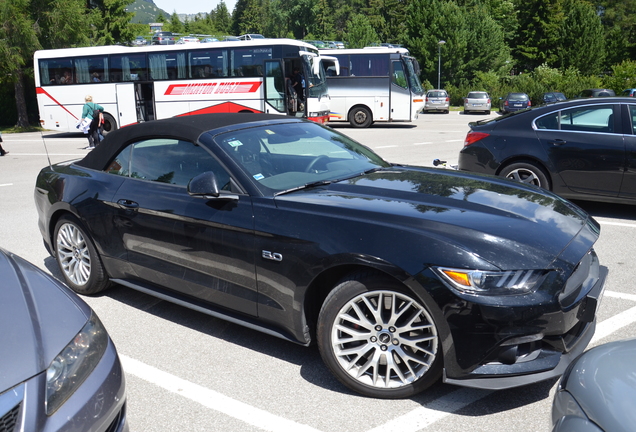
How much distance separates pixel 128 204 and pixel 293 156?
1.28 m

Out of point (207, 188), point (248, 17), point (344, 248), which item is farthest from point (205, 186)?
point (248, 17)

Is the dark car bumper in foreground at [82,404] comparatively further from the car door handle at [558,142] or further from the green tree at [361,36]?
the green tree at [361,36]

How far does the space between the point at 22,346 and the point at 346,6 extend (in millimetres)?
117673

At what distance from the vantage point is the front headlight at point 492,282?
289 cm

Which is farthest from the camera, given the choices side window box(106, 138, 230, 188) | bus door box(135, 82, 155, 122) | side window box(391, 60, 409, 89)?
side window box(391, 60, 409, 89)

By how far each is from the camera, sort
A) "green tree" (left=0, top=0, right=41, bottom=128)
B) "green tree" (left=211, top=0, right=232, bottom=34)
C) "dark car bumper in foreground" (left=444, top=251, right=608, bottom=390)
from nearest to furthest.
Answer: "dark car bumper in foreground" (left=444, top=251, right=608, bottom=390) → "green tree" (left=0, top=0, right=41, bottom=128) → "green tree" (left=211, top=0, right=232, bottom=34)

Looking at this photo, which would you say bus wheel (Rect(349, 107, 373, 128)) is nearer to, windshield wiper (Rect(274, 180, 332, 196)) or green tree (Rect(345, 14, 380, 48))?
windshield wiper (Rect(274, 180, 332, 196))

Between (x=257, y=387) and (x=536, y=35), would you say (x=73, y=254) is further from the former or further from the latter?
(x=536, y=35)

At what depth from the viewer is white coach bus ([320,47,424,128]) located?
2486 centimetres

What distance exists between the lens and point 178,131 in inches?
169

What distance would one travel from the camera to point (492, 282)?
290 cm

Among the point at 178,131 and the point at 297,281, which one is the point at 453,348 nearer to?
the point at 297,281

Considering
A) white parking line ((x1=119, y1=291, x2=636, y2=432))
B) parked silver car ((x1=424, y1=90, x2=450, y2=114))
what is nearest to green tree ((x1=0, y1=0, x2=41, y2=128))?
parked silver car ((x1=424, y1=90, x2=450, y2=114))

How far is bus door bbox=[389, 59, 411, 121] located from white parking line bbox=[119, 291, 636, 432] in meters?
22.3
